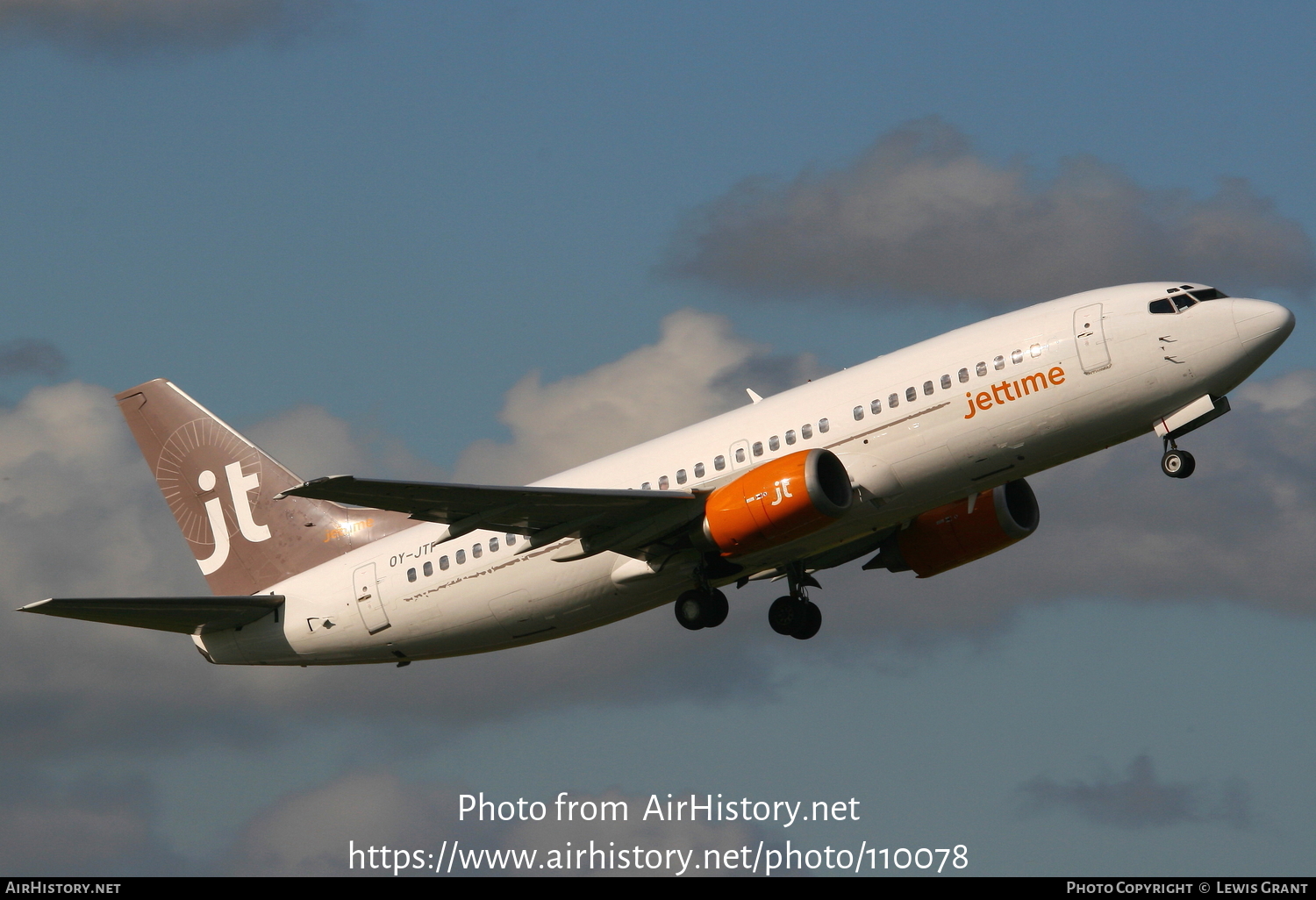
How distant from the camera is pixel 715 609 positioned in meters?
42.1

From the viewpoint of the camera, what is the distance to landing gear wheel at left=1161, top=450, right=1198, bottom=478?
38.0 metres

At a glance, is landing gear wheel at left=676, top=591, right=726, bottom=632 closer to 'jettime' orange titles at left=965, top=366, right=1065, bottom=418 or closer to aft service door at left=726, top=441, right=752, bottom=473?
aft service door at left=726, top=441, right=752, bottom=473

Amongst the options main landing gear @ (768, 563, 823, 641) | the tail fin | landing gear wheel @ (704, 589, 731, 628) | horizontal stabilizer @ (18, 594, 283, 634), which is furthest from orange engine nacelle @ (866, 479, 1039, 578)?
horizontal stabilizer @ (18, 594, 283, 634)

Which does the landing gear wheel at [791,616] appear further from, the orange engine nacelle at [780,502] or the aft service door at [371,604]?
the aft service door at [371,604]

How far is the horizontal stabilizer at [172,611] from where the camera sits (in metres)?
39.7

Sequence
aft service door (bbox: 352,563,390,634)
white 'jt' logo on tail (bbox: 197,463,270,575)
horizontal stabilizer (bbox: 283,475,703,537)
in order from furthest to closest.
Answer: white 'jt' logo on tail (bbox: 197,463,270,575), aft service door (bbox: 352,563,390,634), horizontal stabilizer (bbox: 283,475,703,537)

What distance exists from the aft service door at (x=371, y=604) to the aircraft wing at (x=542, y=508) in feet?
14.4

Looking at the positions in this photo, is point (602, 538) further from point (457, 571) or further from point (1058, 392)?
point (1058, 392)

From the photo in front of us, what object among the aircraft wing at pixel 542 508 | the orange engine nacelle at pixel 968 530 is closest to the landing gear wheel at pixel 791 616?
the orange engine nacelle at pixel 968 530

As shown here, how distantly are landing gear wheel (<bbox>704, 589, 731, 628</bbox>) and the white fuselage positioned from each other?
821 mm

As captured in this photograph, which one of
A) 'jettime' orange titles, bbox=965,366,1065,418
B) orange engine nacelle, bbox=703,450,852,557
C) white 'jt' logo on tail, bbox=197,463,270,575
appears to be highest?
white 'jt' logo on tail, bbox=197,463,270,575

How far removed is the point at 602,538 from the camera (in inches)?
1602

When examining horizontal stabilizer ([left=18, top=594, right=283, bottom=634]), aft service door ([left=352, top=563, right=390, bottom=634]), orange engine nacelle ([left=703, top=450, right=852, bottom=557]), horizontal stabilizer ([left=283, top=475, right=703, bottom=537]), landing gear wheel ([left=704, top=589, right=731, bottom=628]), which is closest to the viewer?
horizontal stabilizer ([left=283, top=475, right=703, bottom=537])

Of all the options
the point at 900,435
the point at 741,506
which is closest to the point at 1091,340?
the point at 900,435
